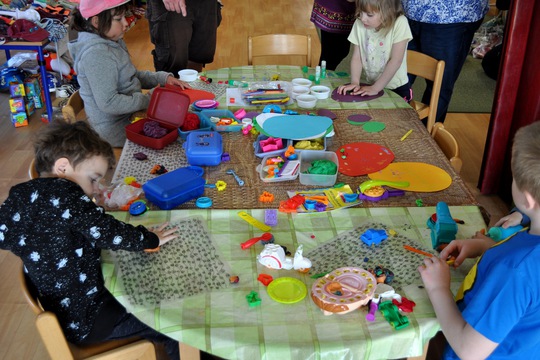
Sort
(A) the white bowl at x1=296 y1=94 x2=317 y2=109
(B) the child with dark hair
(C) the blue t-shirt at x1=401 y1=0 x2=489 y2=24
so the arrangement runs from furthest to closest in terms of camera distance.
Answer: (C) the blue t-shirt at x1=401 y1=0 x2=489 y2=24
(A) the white bowl at x1=296 y1=94 x2=317 y2=109
(B) the child with dark hair

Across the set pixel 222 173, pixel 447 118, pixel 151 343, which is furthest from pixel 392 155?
pixel 447 118

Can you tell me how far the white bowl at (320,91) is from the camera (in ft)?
7.01

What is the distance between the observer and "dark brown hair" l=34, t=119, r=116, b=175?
129cm

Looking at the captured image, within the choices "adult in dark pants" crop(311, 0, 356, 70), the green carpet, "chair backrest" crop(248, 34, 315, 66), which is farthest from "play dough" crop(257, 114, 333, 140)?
the green carpet

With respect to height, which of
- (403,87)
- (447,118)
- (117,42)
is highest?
(117,42)

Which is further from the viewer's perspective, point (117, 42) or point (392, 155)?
point (117, 42)

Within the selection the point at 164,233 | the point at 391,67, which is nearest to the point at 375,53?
the point at 391,67

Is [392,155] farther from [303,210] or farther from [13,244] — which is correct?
[13,244]

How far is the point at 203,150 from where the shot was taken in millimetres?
1641

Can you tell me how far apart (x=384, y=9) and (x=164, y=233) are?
1.37m

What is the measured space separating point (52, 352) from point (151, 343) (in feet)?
0.78

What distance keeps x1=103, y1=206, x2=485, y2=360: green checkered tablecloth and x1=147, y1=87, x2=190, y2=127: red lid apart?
51cm

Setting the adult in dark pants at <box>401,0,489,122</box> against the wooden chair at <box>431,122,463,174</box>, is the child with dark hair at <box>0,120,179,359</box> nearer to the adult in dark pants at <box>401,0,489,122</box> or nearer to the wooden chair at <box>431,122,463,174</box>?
the wooden chair at <box>431,122,463,174</box>

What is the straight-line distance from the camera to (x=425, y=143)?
1796mm
